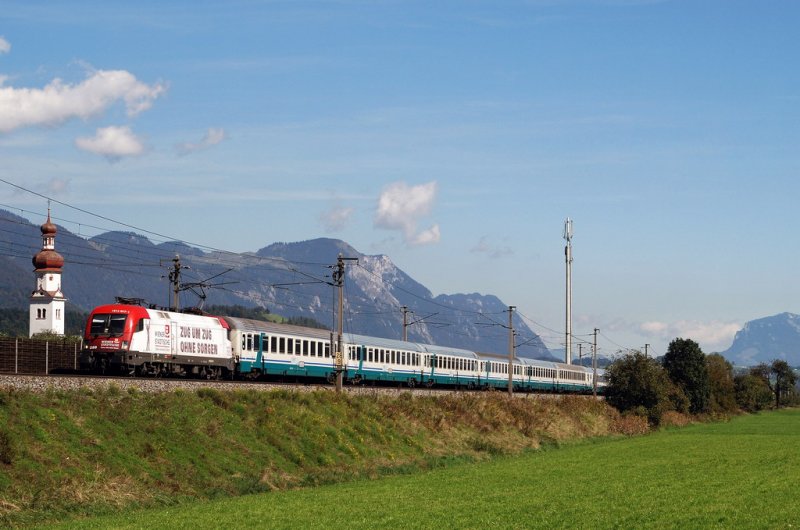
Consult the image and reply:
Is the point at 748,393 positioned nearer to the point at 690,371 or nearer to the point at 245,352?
the point at 690,371

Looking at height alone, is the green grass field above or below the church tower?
below

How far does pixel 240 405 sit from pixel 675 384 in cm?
7897

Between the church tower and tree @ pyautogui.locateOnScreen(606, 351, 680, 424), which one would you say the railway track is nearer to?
tree @ pyautogui.locateOnScreen(606, 351, 680, 424)

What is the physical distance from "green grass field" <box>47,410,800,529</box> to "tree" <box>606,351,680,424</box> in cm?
4252

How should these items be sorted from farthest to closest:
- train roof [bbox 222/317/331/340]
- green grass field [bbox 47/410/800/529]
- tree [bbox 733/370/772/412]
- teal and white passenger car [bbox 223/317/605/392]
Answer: tree [bbox 733/370/772/412] < teal and white passenger car [bbox 223/317/605/392] < train roof [bbox 222/317/331/340] < green grass field [bbox 47/410/800/529]

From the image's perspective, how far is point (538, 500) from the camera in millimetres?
35719

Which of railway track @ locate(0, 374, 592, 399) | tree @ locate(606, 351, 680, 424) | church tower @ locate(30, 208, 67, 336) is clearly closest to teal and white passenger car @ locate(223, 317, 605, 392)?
railway track @ locate(0, 374, 592, 399)

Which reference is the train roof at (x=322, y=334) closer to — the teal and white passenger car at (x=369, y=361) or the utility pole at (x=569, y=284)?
the teal and white passenger car at (x=369, y=361)

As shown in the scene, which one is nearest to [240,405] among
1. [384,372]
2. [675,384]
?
[384,372]

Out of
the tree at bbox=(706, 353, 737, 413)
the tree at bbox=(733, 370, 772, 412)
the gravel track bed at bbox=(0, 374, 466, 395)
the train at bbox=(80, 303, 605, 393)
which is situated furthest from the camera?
the tree at bbox=(733, 370, 772, 412)

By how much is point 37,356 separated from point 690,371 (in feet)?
260

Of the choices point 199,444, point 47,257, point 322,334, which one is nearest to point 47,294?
point 47,257

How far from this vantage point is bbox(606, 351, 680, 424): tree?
96438mm

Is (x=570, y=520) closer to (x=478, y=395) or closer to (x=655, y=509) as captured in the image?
(x=655, y=509)
